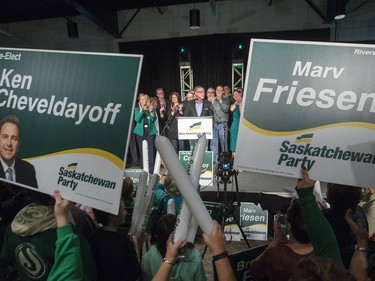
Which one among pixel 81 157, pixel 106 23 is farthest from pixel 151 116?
pixel 81 157

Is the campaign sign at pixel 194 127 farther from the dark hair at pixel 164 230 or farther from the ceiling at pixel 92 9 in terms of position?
the dark hair at pixel 164 230

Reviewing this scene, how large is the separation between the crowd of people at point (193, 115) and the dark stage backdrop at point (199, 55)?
1741mm

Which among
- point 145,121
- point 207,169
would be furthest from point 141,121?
point 207,169

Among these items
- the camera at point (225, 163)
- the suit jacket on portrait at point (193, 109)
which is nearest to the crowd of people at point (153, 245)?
the camera at point (225, 163)

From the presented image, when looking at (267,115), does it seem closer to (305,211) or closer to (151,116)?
(305,211)

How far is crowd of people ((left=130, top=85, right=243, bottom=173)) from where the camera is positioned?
5449 millimetres

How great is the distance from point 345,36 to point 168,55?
4596 millimetres

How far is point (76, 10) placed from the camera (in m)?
6.78

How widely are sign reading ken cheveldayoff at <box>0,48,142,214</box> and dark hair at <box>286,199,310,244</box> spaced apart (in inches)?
29.9

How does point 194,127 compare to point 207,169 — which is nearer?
point 207,169

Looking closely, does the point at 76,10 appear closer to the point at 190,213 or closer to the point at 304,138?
the point at 304,138

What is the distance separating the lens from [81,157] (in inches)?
45.3

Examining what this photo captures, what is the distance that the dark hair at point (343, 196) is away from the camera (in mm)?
1395

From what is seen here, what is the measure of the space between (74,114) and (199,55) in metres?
6.89
